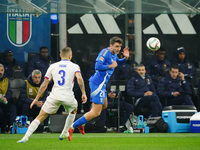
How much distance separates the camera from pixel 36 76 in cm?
1186

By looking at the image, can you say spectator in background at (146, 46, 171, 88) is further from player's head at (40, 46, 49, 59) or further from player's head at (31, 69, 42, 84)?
player's head at (31, 69, 42, 84)

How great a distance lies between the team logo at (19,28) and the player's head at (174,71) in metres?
4.07

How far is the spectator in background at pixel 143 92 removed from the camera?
12.4m

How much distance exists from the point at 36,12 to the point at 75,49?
6.60ft

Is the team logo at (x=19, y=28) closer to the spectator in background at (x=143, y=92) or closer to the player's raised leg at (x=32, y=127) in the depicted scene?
the spectator in background at (x=143, y=92)

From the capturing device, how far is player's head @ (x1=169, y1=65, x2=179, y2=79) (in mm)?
12969

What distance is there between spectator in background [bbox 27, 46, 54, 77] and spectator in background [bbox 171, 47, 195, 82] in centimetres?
379

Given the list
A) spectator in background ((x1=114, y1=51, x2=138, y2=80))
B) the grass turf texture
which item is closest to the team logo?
spectator in background ((x1=114, y1=51, x2=138, y2=80))

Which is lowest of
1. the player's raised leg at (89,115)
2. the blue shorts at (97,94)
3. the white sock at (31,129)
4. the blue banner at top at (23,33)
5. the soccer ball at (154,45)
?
the white sock at (31,129)

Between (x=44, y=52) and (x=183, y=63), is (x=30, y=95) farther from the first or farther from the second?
(x=183, y=63)

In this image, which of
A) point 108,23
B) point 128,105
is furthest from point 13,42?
point 128,105

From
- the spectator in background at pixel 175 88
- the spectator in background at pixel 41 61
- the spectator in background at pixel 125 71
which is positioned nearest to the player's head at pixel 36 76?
the spectator in background at pixel 41 61

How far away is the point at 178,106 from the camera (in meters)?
12.0

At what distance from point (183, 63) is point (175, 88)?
1.13 meters
